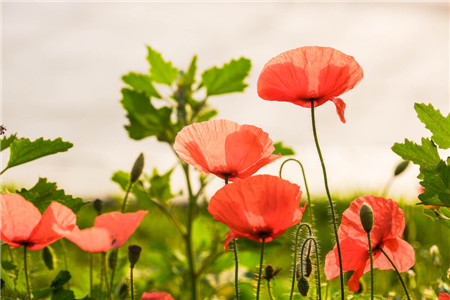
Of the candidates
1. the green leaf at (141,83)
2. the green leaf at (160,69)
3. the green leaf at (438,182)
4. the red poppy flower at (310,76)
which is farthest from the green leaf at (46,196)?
the green leaf at (160,69)

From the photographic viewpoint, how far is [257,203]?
0.91 meters

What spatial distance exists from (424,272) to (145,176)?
1.16 meters

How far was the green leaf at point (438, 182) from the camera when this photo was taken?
101 centimetres

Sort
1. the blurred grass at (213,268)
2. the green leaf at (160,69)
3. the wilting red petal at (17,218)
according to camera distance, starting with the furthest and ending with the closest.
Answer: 1. the green leaf at (160,69)
2. the blurred grass at (213,268)
3. the wilting red petal at (17,218)

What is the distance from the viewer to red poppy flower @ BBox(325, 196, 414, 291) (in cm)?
107

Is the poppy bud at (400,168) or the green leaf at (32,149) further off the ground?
the green leaf at (32,149)

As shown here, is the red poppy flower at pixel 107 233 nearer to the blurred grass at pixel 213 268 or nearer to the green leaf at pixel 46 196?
the green leaf at pixel 46 196

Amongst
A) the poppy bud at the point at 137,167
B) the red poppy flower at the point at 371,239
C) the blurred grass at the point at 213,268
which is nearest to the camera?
the red poppy flower at the point at 371,239

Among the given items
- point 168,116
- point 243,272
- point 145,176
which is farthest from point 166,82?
point 243,272

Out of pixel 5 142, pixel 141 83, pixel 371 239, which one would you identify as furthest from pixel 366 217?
pixel 141 83

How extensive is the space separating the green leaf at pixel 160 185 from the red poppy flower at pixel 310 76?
98 centimetres

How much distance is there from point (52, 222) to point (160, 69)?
122 cm

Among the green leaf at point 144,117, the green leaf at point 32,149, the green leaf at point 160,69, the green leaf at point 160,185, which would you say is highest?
the green leaf at point 160,69

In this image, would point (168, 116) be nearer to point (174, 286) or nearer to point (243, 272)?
point (243, 272)
